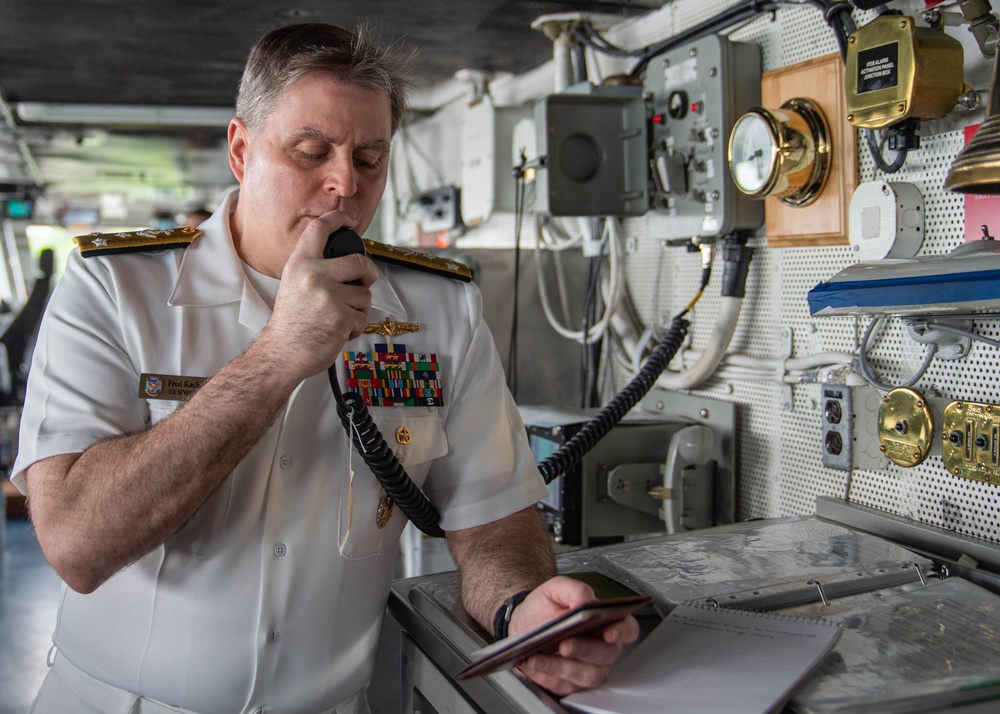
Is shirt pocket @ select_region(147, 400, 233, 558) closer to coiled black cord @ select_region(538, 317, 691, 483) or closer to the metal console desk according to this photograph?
the metal console desk

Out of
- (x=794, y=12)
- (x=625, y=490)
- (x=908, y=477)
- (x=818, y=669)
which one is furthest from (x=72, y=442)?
(x=794, y=12)

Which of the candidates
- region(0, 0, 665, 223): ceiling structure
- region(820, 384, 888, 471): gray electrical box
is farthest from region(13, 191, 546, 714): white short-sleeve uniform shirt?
region(0, 0, 665, 223): ceiling structure

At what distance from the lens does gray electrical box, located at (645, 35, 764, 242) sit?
2.09m

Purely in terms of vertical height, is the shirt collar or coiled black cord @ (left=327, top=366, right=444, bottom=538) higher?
the shirt collar

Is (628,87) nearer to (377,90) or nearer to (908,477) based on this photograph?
(377,90)

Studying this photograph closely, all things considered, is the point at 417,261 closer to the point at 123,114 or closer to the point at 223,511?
the point at 223,511

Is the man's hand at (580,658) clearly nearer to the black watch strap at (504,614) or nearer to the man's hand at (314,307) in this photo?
the black watch strap at (504,614)

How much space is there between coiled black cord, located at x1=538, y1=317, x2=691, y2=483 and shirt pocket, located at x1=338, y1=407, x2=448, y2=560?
494 mm

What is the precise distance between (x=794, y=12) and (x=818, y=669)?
1517 millimetres

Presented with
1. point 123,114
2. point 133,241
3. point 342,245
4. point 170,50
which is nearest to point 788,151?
point 342,245

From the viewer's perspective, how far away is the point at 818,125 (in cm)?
189

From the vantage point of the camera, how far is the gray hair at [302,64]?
56.9 inches

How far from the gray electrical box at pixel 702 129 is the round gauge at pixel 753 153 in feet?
0.27

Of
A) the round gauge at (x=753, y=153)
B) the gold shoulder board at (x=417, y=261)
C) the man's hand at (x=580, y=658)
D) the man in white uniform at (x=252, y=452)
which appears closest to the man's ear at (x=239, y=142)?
the man in white uniform at (x=252, y=452)
